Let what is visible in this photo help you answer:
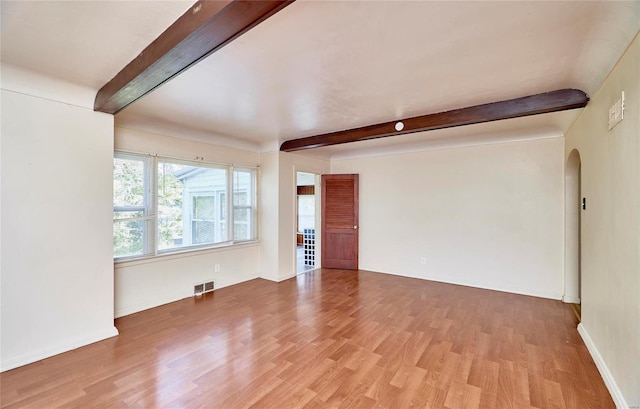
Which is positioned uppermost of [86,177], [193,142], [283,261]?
[193,142]

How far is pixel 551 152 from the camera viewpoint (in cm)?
395

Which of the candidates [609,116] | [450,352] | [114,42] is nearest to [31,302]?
[114,42]

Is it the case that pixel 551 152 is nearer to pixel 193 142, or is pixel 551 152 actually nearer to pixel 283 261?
pixel 283 261

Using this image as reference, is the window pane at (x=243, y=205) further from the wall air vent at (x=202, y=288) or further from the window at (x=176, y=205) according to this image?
the wall air vent at (x=202, y=288)

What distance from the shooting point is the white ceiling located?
1508 millimetres

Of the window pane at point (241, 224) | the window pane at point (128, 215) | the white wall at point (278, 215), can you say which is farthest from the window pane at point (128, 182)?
the white wall at point (278, 215)

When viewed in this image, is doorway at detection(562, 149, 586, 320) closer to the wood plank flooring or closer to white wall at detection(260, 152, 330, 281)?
the wood plank flooring

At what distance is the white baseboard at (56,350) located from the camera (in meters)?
2.26

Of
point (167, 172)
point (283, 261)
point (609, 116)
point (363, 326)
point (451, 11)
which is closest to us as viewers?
point (451, 11)

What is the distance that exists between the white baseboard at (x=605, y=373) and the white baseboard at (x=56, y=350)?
13.6ft

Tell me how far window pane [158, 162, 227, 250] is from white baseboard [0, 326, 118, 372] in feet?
4.00

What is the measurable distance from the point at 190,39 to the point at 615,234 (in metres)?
3.01

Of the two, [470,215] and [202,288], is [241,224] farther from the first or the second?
[470,215]

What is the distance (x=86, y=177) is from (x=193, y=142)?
1608mm
